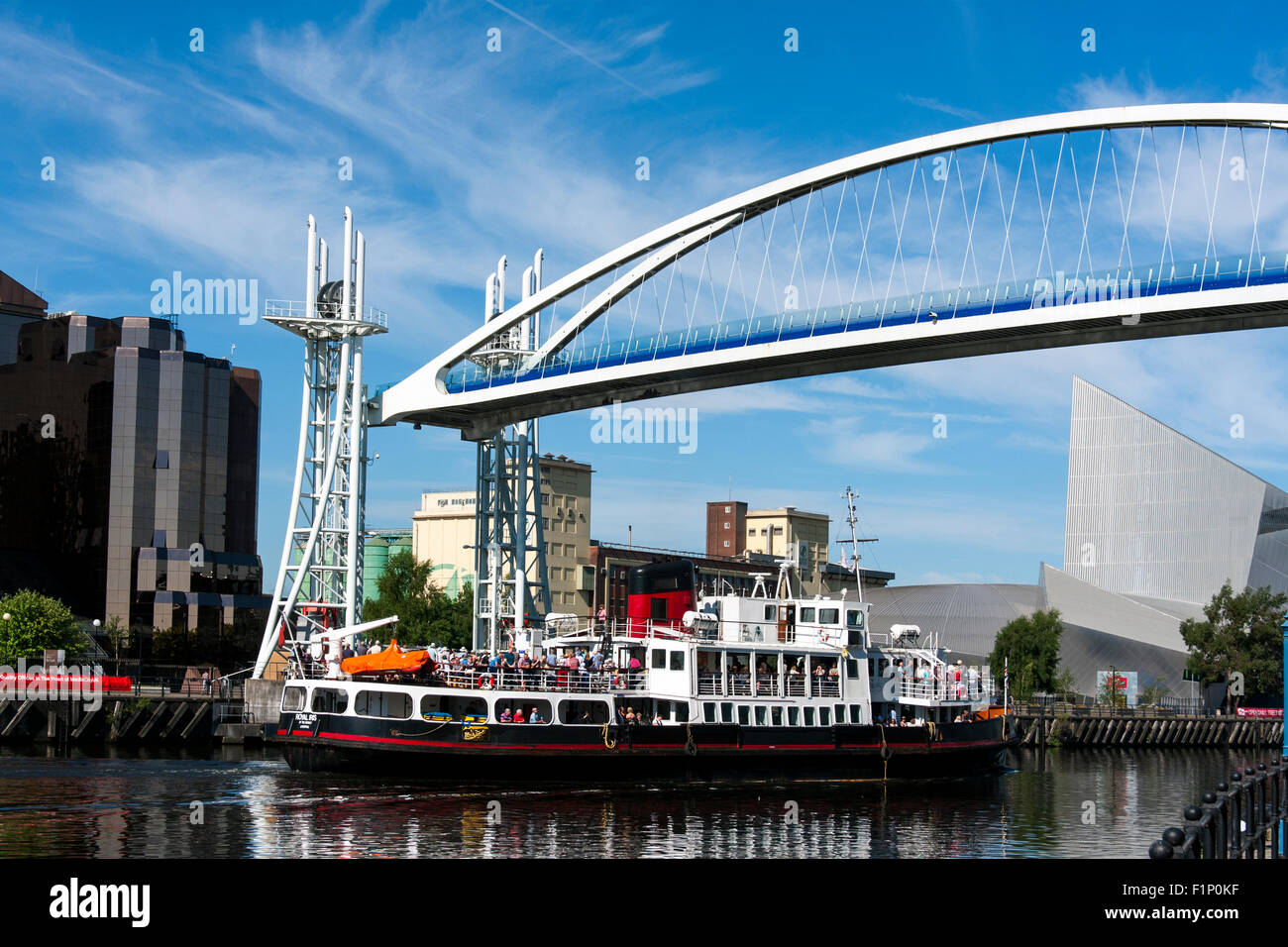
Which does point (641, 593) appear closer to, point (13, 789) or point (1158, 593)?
point (13, 789)

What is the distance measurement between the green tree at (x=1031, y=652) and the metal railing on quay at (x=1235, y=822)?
65771mm

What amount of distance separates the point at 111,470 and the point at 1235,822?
89.1 meters

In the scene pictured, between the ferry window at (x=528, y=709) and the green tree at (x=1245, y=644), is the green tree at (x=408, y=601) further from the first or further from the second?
the green tree at (x=1245, y=644)

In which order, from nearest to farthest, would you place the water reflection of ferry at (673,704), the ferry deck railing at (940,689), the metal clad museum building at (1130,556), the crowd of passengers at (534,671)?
the water reflection of ferry at (673,704)
the crowd of passengers at (534,671)
the ferry deck railing at (940,689)
the metal clad museum building at (1130,556)

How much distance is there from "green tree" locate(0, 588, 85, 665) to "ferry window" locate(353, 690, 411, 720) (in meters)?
32.1

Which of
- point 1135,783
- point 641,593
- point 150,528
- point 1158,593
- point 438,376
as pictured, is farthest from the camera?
point 1158,593

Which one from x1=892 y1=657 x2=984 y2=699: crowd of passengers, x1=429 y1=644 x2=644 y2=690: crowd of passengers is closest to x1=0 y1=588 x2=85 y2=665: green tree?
x1=429 y1=644 x2=644 y2=690: crowd of passengers

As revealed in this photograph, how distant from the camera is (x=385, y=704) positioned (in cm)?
3425

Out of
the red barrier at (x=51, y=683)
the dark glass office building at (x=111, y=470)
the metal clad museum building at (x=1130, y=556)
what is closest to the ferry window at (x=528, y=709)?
the red barrier at (x=51, y=683)

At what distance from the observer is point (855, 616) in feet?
133

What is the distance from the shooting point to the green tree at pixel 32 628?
59.5m

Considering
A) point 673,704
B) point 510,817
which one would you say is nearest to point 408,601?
point 673,704

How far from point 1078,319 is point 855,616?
40.3 feet
